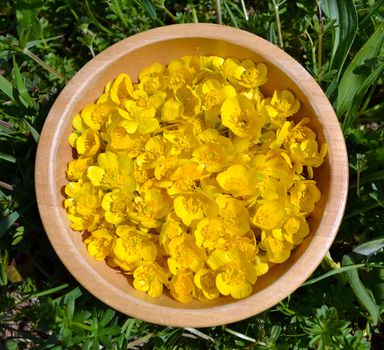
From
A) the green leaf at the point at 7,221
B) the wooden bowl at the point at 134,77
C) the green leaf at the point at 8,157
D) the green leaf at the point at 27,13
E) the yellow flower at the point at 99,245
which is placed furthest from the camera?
the green leaf at the point at 27,13

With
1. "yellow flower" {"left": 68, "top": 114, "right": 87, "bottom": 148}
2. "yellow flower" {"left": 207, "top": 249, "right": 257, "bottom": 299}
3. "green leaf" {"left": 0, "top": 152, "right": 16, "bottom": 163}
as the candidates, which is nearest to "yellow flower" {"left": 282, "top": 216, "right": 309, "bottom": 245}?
"yellow flower" {"left": 207, "top": 249, "right": 257, "bottom": 299}

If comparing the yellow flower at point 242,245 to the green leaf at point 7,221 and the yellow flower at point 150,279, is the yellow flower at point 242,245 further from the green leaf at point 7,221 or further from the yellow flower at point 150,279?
the green leaf at point 7,221

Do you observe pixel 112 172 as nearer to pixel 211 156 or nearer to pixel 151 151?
pixel 151 151

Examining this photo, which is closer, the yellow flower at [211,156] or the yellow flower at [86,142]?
the yellow flower at [211,156]

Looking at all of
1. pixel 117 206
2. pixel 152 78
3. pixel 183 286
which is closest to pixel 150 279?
pixel 183 286

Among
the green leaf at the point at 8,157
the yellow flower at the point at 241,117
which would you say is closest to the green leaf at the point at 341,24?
the yellow flower at the point at 241,117

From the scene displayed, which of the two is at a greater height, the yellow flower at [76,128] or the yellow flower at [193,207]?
the yellow flower at [76,128]

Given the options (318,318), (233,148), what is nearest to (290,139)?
(233,148)
